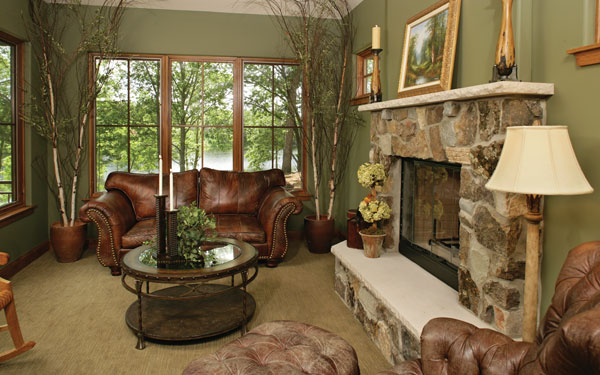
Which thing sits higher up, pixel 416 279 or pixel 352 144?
pixel 352 144

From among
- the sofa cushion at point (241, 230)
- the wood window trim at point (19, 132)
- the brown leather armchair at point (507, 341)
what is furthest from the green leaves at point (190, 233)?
the wood window trim at point (19, 132)

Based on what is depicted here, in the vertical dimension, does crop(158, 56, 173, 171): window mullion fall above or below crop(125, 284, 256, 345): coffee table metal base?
above

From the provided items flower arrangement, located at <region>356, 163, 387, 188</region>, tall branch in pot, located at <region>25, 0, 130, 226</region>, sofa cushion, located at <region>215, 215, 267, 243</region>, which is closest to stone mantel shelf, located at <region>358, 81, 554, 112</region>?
flower arrangement, located at <region>356, 163, 387, 188</region>

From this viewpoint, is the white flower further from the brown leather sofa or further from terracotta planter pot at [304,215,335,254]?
terracotta planter pot at [304,215,335,254]

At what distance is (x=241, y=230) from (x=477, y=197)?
244cm

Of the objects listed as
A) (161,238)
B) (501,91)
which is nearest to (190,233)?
(161,238)

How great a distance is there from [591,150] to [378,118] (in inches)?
75.2

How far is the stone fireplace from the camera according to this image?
2273mm

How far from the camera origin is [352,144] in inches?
211

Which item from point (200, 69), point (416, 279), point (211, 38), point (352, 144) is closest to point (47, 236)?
point (200, 69)

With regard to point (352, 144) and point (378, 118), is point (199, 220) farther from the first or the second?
→ point (352, 144)

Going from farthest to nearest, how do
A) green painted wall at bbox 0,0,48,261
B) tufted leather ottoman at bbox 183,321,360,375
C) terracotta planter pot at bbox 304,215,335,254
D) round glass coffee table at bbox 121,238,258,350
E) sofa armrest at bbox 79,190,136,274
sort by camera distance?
terracotta planter pot at bbox 304,215,335,254 → green painted wall at bbox 0,0,48,261 → sofa armrest at bbox 79,190,136,274 → round glass coffee table at bbox 121,238,258,350 → tufted leather ottoman at bbox 183,321,360,375

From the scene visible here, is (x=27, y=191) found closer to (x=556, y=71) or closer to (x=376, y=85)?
(x=376, y=85)

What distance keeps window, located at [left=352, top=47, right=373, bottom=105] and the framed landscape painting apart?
1.38m
